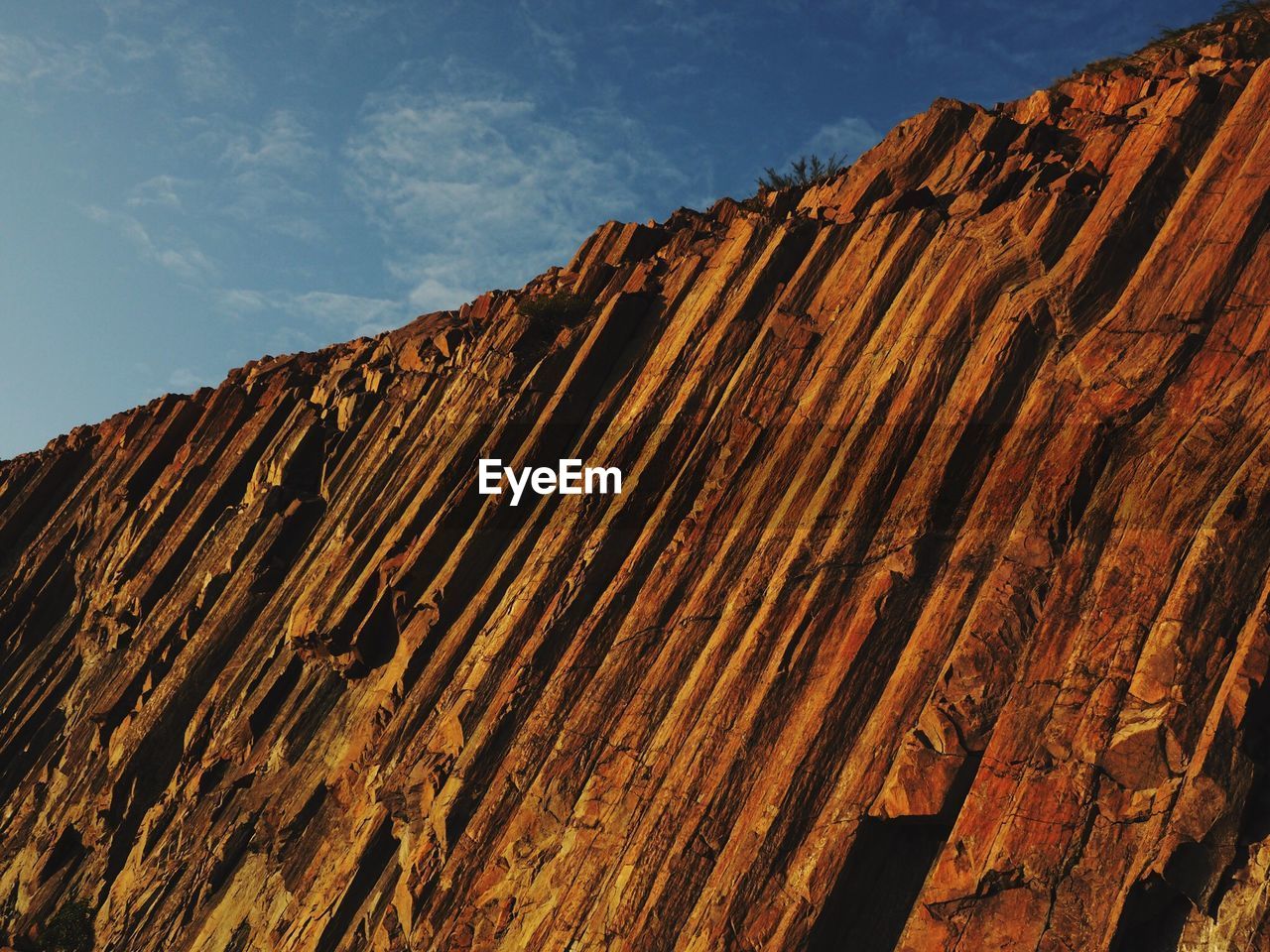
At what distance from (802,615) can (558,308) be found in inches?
763

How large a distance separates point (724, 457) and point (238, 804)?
69.1 feet

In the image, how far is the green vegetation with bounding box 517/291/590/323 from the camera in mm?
37281

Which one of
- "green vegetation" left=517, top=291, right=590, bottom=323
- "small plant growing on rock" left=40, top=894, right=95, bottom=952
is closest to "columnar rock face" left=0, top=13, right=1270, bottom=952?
"green vegetation" left=517, top=291, right=590, bottom=323

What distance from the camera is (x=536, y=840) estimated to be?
23203 millimetres

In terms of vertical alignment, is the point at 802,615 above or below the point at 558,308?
below

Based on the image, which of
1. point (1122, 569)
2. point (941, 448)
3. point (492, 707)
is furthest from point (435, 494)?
point (1122, 569)

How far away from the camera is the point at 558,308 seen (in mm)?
37375

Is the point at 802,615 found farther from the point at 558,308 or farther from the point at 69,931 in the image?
the point at 69,931

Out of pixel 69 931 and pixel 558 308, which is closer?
pixel 69 931

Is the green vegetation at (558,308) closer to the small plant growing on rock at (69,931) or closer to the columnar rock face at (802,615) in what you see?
→ the columnar rock face at (802,615)

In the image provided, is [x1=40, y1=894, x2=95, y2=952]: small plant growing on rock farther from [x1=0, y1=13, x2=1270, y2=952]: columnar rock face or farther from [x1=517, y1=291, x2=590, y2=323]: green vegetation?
[x1=517, y1=291, x2=590, y2=323]: green vegetation

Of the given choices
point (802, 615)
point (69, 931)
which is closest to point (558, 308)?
point (802, 615)

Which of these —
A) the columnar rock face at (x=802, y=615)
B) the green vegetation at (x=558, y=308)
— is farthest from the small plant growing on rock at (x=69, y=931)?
the green vegetation at (x=558, y=308)

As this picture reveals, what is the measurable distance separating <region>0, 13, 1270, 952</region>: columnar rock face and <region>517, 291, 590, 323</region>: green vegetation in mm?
265
